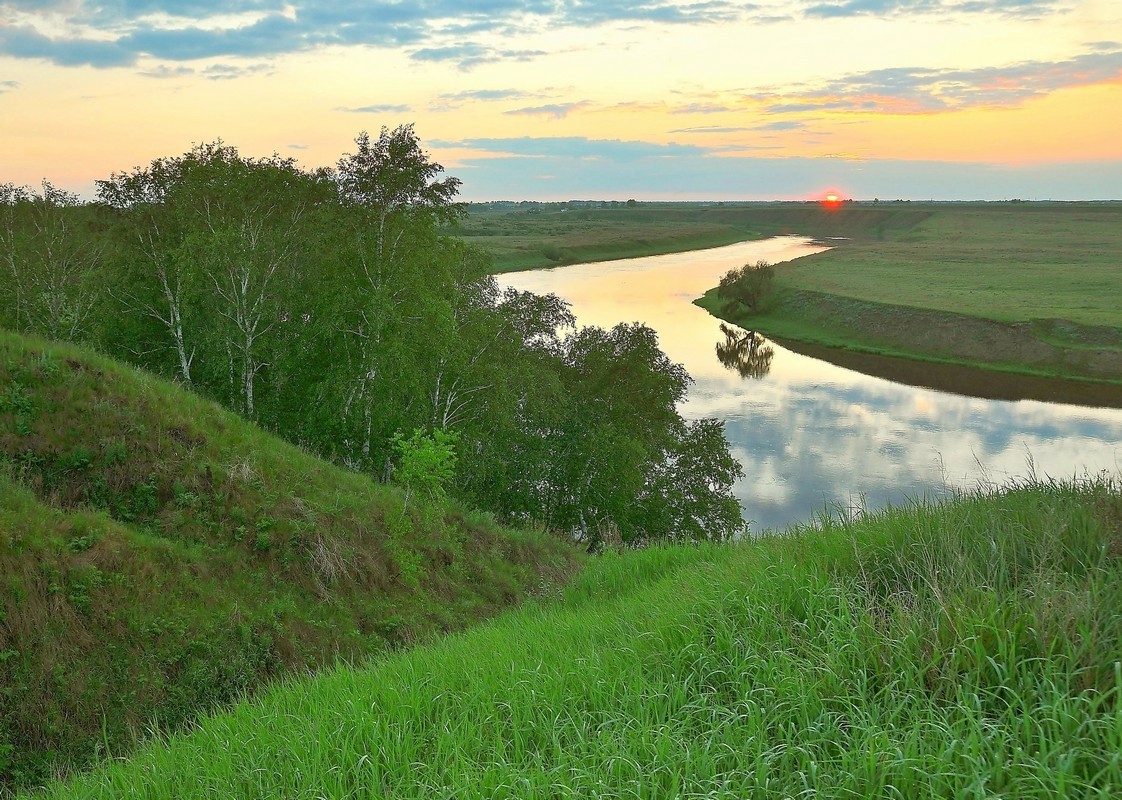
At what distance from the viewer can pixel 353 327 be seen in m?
22.7

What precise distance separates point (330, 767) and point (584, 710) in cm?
189

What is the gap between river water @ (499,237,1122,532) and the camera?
30375mm

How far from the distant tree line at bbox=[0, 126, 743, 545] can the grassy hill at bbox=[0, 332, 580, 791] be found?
670 cm

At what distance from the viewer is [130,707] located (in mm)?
9430

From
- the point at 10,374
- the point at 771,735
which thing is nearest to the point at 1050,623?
the point at 771,735

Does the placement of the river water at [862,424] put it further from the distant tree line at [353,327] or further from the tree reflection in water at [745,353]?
the distant tree line at [353,327]

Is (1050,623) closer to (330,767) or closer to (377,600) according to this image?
(330,767)

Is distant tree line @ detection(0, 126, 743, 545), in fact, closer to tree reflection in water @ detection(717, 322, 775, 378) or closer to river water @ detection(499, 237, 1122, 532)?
river water @ detection(499, 237, 1122, 532)

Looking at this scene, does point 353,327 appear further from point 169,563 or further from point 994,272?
point 994,272

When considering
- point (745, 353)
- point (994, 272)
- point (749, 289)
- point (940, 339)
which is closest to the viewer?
point (940, 339)

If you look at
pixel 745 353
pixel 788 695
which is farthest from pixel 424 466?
pixel 745 353

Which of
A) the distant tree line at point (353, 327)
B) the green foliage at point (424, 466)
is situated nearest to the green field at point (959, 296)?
the distant tree line at point (353, 327)

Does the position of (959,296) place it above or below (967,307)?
above

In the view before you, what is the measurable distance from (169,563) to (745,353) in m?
52.1
